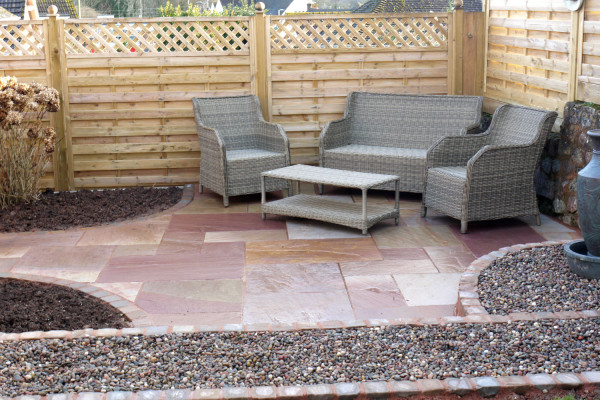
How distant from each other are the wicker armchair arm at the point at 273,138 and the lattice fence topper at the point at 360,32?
2.82 ft

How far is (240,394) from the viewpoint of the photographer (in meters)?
3.03

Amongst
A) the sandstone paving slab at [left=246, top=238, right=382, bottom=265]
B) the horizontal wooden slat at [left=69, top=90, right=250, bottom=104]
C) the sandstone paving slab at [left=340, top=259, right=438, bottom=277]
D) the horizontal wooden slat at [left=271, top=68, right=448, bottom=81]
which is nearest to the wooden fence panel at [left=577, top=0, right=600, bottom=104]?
the sandstone paving slab at [left=340, top=259, right=438, bottom=277]

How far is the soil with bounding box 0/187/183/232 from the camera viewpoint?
6.50m

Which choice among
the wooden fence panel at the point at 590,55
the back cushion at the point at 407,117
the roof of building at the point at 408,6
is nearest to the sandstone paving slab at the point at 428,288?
the wooden fence panel at the point at 590,55

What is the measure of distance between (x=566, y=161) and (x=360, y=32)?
2.71 m

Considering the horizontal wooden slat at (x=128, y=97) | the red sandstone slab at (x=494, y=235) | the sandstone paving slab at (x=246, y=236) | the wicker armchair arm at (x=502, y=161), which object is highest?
the horizontal wooden slat at (x=128, y=97)

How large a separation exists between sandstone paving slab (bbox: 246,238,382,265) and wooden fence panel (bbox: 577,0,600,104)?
196cm

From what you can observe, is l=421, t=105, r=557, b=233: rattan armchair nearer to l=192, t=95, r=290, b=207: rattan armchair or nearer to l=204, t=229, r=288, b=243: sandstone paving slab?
l=204, t=229, r=288, b=243: sandstone paving slab

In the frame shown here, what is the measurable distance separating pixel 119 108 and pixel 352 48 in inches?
93.0

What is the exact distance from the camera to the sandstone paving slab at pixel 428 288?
15.0 ft

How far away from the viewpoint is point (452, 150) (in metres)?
6.50

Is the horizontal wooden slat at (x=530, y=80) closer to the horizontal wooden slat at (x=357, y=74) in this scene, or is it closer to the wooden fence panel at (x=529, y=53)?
the wooden fence panel at (x=529, y=53)

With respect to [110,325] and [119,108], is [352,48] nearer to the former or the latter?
[119,108]

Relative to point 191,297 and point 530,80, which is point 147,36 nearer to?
point 530,80
